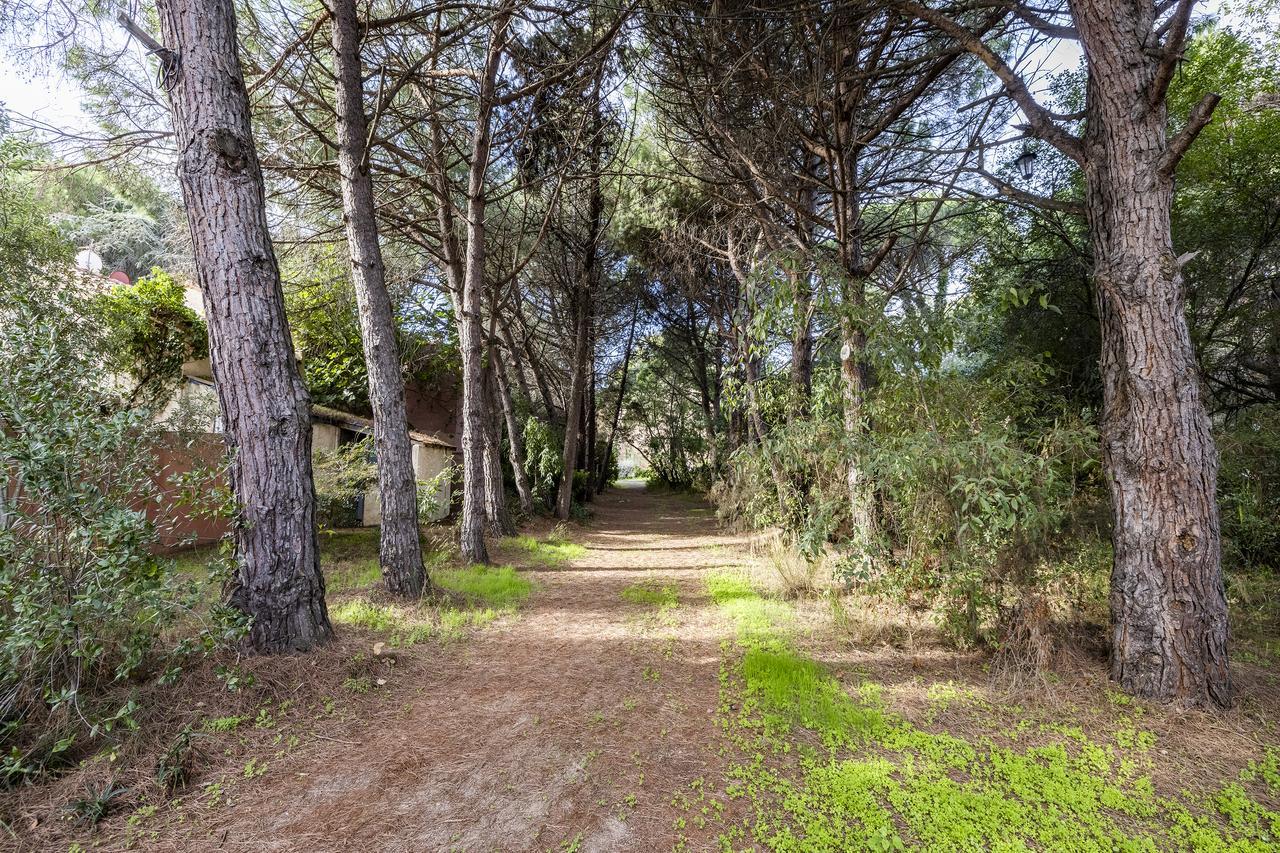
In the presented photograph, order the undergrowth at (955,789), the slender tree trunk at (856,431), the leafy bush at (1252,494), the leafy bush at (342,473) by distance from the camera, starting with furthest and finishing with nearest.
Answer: the leafy bush at (342,473) → the leafy bush at (1252,494) → the slender tree trunk at (856,431) → the undergrowth at (955,789)

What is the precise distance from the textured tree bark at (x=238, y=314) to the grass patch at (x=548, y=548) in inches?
173

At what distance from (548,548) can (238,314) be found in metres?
5.93

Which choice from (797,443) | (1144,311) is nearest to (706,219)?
(797,443)

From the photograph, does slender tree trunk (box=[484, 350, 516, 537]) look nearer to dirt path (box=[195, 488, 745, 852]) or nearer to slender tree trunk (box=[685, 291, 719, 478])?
dirt path (box=[195, 488, 745, 852])

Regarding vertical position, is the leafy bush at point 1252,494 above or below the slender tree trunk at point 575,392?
below

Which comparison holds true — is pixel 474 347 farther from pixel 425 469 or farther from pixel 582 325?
pixel 425 469

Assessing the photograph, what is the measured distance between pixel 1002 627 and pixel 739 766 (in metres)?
2.40

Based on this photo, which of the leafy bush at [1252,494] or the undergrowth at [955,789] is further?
the leafy bush at [1252,494]

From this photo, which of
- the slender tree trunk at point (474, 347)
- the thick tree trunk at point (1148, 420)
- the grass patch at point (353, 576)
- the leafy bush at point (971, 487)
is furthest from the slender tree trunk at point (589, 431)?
the thick tree trunk at point (1148, 420)

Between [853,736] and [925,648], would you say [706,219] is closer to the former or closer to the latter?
[925,648]

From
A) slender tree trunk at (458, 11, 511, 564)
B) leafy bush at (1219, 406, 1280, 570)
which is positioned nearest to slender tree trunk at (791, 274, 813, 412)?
leafy bush at (1219, 406, 1280, 570)

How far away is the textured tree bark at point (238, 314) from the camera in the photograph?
3129 mm

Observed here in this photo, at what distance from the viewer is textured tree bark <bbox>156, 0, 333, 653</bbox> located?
123 inches

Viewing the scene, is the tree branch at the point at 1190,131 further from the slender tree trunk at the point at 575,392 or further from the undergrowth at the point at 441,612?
the slender tree trunk at the point at 575,392
